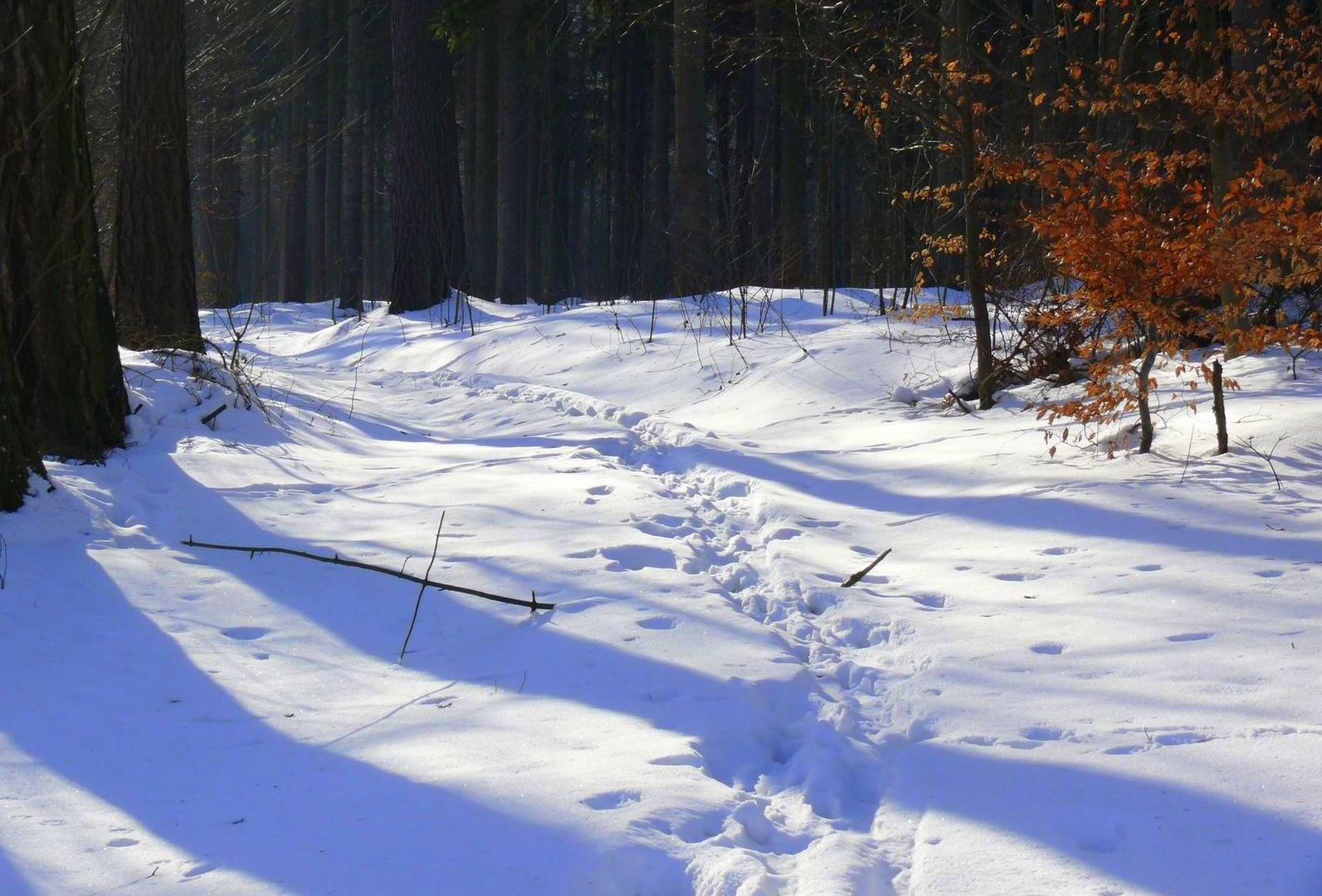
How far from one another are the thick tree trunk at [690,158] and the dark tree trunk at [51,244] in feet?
24.1

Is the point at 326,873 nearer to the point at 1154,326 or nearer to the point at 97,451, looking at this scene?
the point at 97,451

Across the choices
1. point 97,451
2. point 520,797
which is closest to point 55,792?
point 520,797

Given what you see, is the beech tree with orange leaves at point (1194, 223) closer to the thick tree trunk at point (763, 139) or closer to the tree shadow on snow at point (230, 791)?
the tree shadow on snow at point (230, 791)

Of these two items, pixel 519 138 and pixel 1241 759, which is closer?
pixel 1241 759

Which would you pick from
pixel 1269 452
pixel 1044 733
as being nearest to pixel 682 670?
pixel 1044 733

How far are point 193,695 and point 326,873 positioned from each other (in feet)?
3.72

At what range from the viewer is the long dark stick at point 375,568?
12.3ft

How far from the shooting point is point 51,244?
15.7 feet

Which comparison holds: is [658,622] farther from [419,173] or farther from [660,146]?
[660,146]

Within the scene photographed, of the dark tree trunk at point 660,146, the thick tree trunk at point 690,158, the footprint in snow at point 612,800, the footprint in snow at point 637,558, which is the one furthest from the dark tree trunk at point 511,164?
the footprint in snow at point 612,800

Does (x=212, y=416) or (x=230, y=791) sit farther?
(x=212, y=416)

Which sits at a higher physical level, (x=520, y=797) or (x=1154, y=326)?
(x=1154, y=326)

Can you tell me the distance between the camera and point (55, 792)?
2480 mm

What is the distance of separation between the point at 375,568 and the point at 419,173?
11.5m
